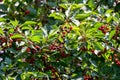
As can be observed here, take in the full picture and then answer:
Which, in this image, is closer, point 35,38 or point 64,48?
point 35,38

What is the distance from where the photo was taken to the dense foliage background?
202cm

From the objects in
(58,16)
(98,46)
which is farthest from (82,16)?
(98,46)

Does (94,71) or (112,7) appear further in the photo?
(112,7)

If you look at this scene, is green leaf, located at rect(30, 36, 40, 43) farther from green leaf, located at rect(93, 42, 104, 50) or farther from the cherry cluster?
the cherry cluster

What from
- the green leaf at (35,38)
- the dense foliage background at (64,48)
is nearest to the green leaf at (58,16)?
the dense foliage background at (64,48)

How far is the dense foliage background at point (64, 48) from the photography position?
2021 mm

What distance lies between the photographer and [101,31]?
214 centimetres

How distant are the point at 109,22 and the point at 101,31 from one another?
4.4 inches

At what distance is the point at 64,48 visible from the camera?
83.5 inches

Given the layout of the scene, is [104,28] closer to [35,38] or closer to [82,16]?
[82,16]

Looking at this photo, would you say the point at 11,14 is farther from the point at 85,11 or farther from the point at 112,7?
the point at 112,7

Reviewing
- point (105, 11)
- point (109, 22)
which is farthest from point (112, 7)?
point (109, 22)

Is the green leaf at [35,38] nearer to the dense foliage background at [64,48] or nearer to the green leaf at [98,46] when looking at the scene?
the dense foliage background at [64,48]

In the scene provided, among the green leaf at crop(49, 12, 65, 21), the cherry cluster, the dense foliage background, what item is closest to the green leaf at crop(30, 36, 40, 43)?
the dense foliage background
